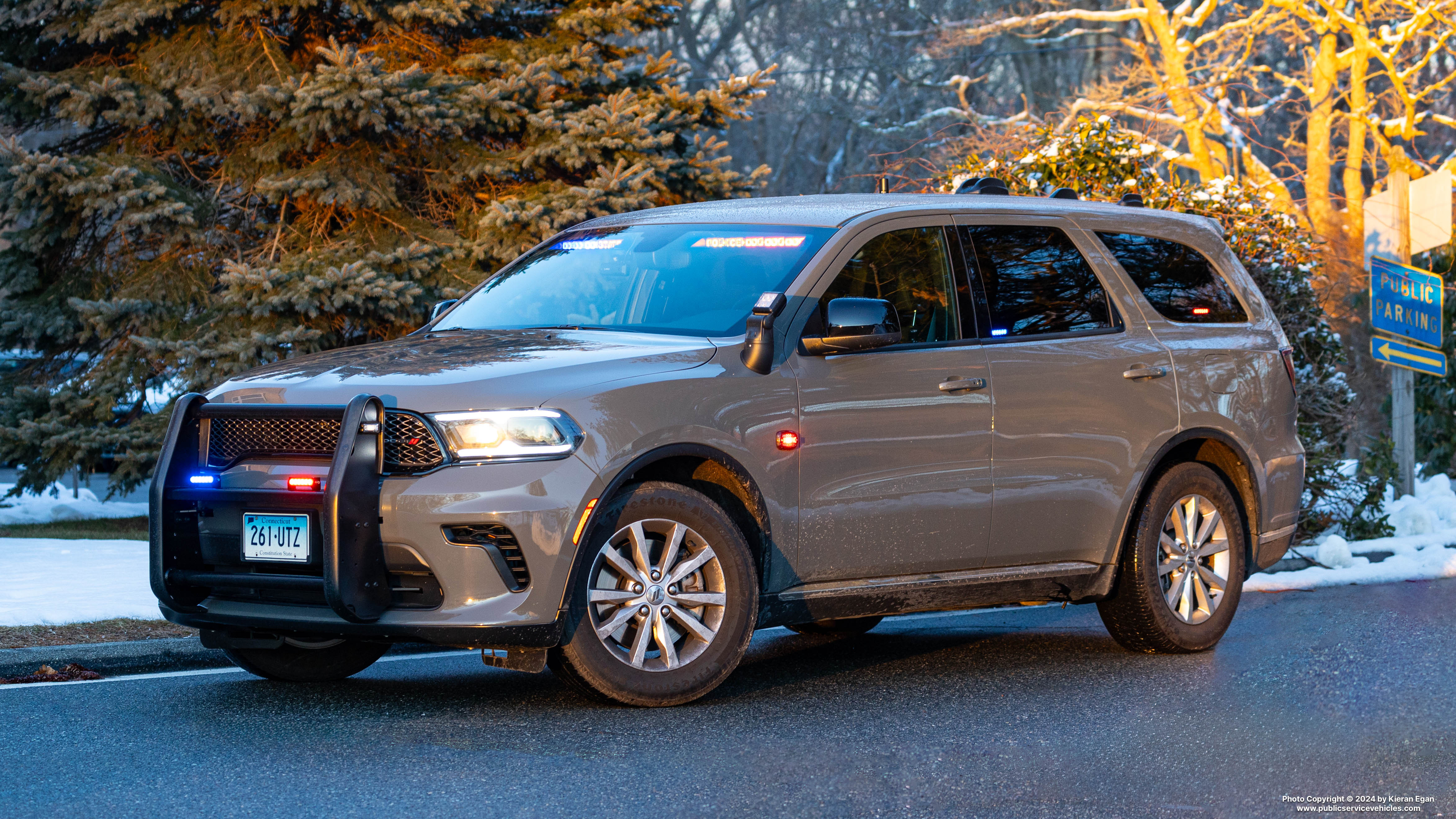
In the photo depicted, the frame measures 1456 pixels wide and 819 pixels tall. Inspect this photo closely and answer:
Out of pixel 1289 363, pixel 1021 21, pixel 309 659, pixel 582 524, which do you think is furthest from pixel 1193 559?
pixel 1021 21

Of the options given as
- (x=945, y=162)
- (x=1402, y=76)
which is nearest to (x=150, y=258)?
(x=945, y=162)

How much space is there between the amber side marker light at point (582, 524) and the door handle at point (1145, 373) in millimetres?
2831

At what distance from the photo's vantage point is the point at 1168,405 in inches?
291

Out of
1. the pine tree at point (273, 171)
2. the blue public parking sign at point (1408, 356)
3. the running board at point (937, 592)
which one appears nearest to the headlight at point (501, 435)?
the running board at point (937, 592)

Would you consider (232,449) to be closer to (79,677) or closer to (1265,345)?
(79,677)

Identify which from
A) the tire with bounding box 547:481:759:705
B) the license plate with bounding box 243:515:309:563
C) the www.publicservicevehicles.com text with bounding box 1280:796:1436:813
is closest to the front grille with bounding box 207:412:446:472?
the license plate with bounding box 243:515:309:563

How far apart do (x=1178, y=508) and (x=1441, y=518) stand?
6.37 metres

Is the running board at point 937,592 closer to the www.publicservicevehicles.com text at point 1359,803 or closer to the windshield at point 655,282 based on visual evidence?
the windshield at point 655,282

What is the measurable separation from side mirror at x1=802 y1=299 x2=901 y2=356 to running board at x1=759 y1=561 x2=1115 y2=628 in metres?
0.91

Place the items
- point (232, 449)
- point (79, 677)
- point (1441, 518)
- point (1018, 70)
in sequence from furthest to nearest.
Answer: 1. point (1018, 70)
2. point (1441, 518)
3. point (79, 677)
4. point (232, 449)

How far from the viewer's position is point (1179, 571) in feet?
24.8

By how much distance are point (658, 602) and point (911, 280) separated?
1.85m

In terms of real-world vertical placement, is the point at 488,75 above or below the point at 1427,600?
above

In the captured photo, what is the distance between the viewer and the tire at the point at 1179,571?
734 centimetres
